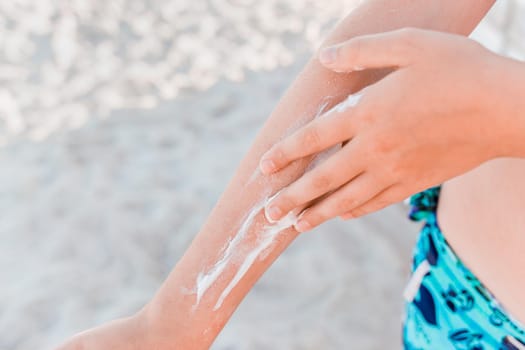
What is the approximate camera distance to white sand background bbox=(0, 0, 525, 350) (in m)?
1.43

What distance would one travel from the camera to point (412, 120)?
0.64 m

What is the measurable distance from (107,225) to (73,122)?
439 mm

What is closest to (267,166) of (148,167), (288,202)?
(288,202)

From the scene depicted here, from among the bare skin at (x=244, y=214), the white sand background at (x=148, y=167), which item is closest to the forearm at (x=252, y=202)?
the bare skin at (x=244, y=214)

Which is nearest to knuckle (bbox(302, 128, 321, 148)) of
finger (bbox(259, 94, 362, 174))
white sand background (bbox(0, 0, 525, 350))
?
finger (bbox(259, 94, 362, 174))

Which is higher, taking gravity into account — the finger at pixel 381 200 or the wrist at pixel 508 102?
the finger at pixel 381 200

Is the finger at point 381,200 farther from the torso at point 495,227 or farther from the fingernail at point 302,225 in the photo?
the torso at point 495,227

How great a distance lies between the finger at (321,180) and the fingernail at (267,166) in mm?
30

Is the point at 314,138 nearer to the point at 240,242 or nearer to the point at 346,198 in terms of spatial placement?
the point at 346,198

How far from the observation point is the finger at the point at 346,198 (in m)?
0.69

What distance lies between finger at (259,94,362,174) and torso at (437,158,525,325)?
0.77 ft

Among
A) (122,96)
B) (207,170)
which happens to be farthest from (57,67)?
(207,170)

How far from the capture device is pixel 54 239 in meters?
1.57

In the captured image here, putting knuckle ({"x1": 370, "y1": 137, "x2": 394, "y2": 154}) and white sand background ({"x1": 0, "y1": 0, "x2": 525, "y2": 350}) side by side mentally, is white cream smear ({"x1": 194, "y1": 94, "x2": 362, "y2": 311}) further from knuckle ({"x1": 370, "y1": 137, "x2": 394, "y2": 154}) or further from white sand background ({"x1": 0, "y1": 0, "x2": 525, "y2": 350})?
white sand background ({"x1": 0, "y1": 0, "x2": 525, "y2": 350})
